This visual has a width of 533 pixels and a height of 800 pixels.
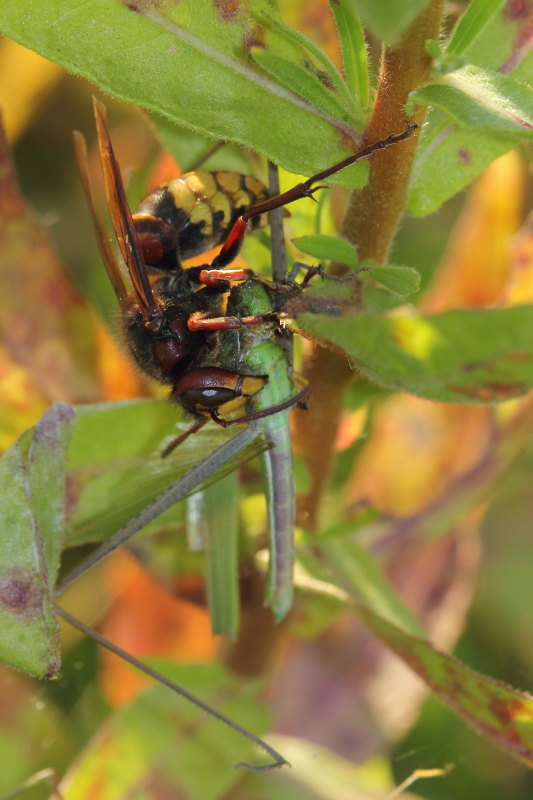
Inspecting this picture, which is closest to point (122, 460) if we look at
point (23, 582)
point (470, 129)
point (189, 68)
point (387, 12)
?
point (23, 582)

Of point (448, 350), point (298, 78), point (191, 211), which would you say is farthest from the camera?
point (191, 211)

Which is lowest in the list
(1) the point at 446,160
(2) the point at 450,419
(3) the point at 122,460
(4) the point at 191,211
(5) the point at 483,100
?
(2) the point at 450,419

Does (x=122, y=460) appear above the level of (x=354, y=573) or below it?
above

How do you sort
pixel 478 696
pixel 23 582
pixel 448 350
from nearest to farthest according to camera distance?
pixel 448 350 < pixel 23 582 < pixel 478 696

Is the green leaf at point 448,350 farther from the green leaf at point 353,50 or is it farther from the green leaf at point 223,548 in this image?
the green leaf at point 223,548

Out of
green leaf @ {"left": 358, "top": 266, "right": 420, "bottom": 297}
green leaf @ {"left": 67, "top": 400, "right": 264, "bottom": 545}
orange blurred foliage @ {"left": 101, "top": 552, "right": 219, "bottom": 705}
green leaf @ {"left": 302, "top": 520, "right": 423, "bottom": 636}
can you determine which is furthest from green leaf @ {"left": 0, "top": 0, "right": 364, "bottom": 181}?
orange blurred foliage @ {"left": 101, "top": 552, "right": 219, "bottom": 705}

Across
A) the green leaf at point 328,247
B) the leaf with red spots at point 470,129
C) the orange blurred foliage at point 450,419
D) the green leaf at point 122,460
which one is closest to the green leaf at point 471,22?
the leaf with red spots at point 470,129

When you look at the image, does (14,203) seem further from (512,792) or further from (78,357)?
(512,792)

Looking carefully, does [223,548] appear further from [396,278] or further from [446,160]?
[446,160]
